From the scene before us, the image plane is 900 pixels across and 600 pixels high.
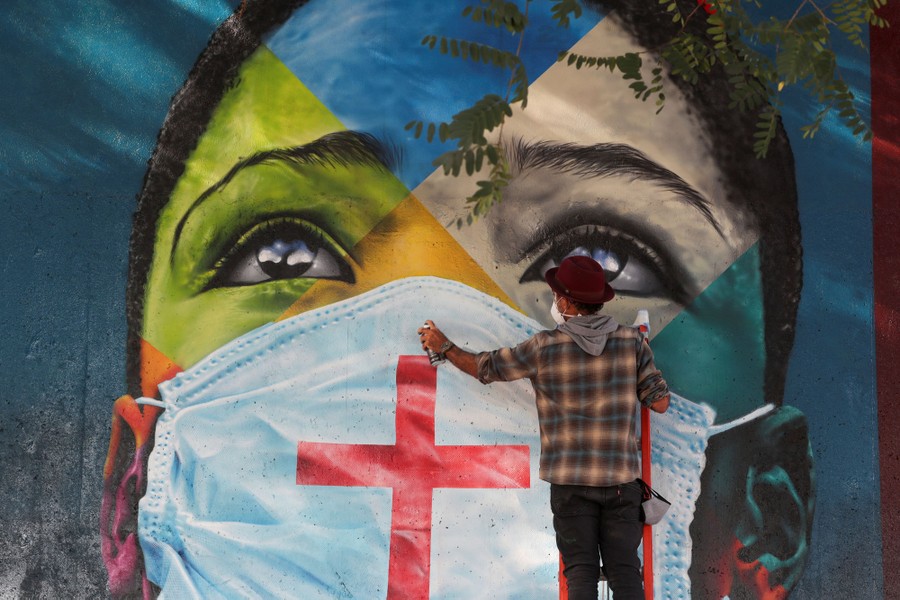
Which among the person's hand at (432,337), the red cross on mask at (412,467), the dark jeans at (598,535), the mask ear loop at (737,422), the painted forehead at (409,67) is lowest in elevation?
the dark jeans at (598,535)

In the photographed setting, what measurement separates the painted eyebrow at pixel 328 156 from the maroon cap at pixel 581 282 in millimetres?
1009

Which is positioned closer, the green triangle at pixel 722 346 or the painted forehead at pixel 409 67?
the green triangle at pixel 722 346

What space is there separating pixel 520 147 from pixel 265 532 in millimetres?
1985

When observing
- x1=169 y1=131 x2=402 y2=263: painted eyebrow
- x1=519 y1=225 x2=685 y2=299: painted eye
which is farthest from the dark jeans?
x1=169 y1=131 x2=402 y2=263: painted eyebrow

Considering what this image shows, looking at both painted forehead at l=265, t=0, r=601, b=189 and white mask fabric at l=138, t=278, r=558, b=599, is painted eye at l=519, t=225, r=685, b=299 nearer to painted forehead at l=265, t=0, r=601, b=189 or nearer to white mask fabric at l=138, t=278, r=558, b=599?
white mask fabric at l=138, t=278, r=558, b=599

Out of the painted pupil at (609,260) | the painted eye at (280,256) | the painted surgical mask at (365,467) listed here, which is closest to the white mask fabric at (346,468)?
the painted surgical mask at (365,467)

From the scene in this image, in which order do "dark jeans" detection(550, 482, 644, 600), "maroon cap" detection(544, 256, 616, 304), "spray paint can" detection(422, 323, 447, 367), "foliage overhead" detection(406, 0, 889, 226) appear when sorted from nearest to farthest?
"foliage overhead" detection(406, 0, 889, 226) < "dark jeans" detection(550, 482, 644, 600) < "maroon cap" detection(544, 256, 616, 304) < "spray paint can" detection(422, 323, 447, 367)

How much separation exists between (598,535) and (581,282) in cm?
91

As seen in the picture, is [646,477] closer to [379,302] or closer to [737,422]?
[737,422]

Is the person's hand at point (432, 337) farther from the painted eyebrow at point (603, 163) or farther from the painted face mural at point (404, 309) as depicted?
the painted eyebrow at point (603, 163)

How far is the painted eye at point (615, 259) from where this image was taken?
148 inches

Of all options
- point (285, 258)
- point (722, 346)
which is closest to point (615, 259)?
point (722, 346)

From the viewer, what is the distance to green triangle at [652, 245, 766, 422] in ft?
12.1

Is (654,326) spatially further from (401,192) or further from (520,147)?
(401,192)
